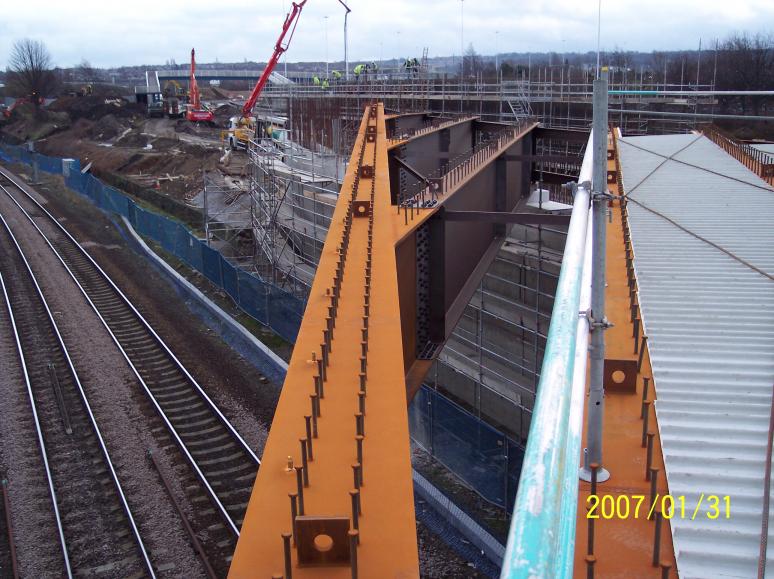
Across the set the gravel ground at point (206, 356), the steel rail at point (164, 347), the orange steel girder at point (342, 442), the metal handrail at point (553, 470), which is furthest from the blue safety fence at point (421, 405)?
the metal handrail at point (553, 470)

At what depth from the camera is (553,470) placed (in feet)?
6.82

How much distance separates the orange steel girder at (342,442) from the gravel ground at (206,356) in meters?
4.69

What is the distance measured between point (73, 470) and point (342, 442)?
1029 centimetres

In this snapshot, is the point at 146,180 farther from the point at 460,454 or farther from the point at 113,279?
the point at 460,454

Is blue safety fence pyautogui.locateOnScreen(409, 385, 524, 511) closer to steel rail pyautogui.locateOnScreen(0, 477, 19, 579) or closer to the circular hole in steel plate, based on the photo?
steel rail pyautogui.locateOnScreen(0, 477, 19, 579)

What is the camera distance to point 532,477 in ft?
6.73

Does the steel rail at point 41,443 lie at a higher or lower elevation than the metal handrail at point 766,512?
lower

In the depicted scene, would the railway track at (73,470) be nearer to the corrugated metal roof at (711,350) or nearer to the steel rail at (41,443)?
the steel rail at (41,443)

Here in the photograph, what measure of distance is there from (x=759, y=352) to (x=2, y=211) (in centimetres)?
3906

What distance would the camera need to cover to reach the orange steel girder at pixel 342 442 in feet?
12.4

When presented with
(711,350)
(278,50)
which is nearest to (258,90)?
(278,50)

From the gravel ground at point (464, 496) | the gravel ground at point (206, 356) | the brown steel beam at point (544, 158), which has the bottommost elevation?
the gravel ground at point (464, 496)

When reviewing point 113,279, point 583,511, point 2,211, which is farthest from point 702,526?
point 2,211

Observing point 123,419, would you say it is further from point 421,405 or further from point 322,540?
point 322,540
